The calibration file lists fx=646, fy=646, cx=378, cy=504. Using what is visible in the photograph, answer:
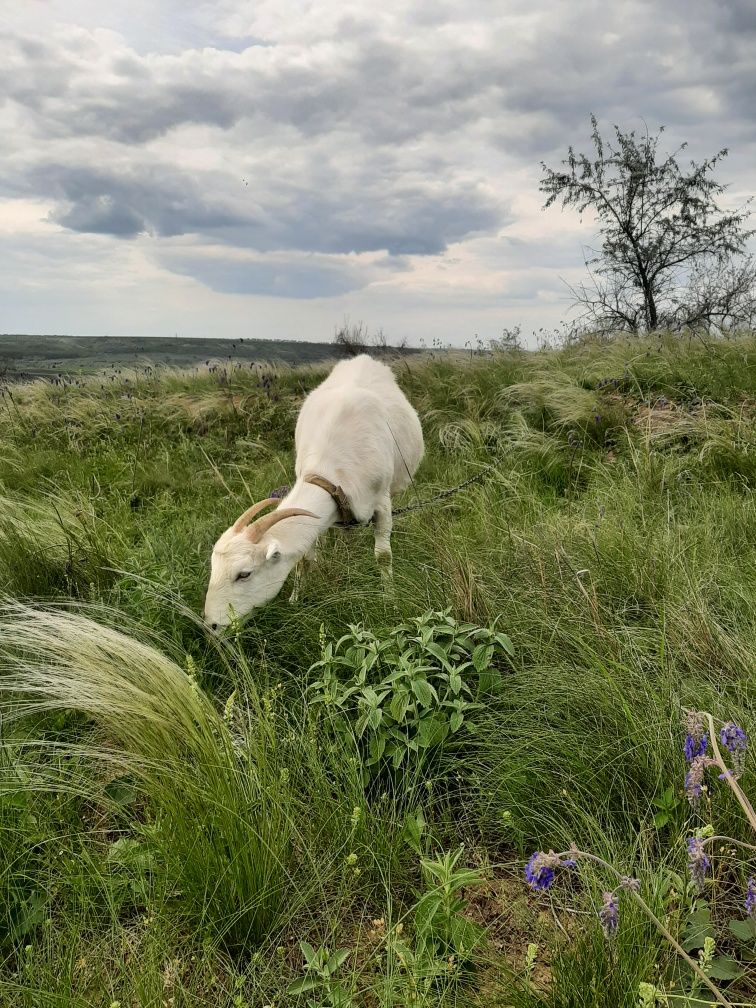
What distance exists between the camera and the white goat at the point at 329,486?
3.39 meters

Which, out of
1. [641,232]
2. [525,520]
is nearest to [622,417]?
[525,520]

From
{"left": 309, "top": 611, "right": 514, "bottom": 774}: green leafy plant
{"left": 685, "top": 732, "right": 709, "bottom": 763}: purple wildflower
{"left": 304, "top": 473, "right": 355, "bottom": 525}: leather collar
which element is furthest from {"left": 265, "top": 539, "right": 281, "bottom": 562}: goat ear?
{"left": 685, "top": 732, "right": 709, "bottom": 763}: purple wildflower

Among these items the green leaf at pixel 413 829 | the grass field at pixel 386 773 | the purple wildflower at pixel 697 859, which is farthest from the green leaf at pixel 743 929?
A: the green leaf at pixel 413 829

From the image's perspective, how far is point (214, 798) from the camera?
6.44 feet

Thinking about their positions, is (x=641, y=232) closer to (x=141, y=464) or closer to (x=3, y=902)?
(x=141, y=464)

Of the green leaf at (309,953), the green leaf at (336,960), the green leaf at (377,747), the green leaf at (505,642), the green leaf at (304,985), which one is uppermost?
the green leaf at (505,642)

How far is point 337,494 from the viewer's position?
4062 mm

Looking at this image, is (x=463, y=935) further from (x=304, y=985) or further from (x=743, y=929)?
(x=743, y=929)

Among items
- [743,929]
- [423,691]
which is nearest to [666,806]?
[743,929]

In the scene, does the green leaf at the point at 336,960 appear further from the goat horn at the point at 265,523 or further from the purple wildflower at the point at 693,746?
the goat horn at the point at 265,523

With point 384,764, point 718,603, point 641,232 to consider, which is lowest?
point 384,764

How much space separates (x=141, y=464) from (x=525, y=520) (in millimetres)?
5205

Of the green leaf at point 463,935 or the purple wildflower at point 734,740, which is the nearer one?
the purple wildflower at point 734,740

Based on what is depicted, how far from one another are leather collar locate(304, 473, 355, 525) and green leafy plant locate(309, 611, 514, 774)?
1.38m
